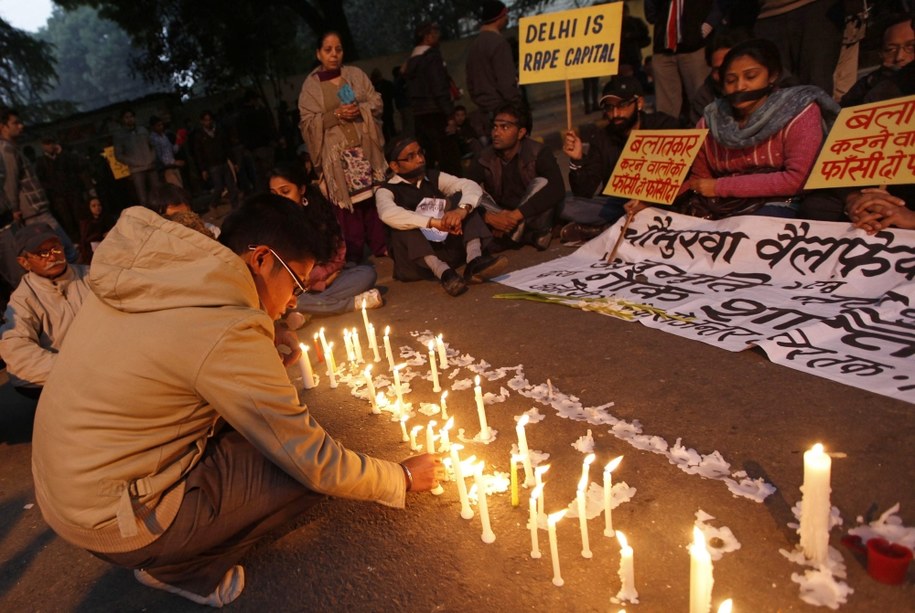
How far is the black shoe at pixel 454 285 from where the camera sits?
5215 mm

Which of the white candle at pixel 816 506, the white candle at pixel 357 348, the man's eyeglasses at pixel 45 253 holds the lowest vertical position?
the white candle at pixel 357 348

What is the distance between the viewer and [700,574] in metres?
1.61

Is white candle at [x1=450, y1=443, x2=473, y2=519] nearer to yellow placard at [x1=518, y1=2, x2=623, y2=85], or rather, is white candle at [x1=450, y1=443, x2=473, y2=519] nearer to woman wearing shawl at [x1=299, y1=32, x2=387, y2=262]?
yellow placard at [x1=518, y1=2, x2=623, y2=85]

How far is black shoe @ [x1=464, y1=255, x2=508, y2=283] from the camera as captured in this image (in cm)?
536

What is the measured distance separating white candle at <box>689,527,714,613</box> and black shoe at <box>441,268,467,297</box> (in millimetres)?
3683

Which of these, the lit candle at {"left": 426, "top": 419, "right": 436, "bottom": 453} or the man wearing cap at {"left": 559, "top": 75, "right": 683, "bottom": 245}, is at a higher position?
the man wearing cap at {"left": 559, "top": 75, "right": 683, "bottom": 245}

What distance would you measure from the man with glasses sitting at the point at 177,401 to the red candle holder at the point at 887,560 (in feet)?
5.23

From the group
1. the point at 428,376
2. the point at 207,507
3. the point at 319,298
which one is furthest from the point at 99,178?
the point at 207,507

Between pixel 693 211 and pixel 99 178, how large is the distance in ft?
49.2

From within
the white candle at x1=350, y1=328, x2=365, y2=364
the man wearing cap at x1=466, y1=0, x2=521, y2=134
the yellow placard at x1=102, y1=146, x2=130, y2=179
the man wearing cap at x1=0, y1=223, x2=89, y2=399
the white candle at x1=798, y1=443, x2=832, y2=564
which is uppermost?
the man wearing cap at x1=466, y1=0, x2=521, y2=134

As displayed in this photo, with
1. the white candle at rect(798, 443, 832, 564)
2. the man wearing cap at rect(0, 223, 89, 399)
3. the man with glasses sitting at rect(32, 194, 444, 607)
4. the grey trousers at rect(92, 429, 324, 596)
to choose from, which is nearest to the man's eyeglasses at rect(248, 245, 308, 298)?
the man with glasses sitting at rect(32, 194, 444, 607)

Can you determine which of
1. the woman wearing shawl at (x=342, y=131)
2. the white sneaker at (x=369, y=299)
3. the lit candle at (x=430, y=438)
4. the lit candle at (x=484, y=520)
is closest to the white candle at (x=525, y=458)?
→ the lit candle at (x=484, y=520)

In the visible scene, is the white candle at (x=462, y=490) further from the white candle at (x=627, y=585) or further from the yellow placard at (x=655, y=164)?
the yellow placard at (x=655, y=164)

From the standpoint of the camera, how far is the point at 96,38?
12975 centimetres
